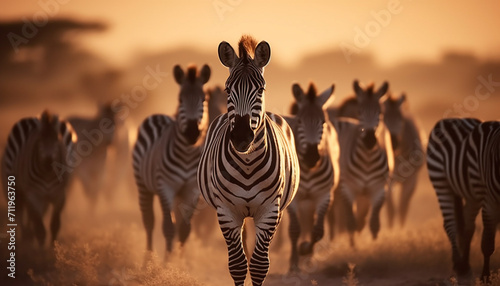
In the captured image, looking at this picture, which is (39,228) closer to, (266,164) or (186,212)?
(186,212)

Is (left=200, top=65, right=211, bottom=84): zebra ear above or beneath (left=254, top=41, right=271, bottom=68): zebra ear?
above

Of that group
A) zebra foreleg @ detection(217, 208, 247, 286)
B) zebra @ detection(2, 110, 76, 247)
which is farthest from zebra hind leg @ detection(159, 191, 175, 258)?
zebra foreleg @ detection(217, 208, 247, 286)

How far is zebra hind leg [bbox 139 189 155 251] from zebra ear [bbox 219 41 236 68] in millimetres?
6566

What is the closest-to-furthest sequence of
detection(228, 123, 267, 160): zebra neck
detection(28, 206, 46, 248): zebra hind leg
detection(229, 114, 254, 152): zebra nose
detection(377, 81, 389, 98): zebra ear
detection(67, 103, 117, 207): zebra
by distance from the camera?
detection(229, 114, 254, 152): zebra nose → detection(228, 123, 267, 160): zebra neck → detection(28, 206, 46, 248): zebra hind leg → detection(377, 81, 389, 98): zebra ear → detection(67, 103, 117, 207): zebra

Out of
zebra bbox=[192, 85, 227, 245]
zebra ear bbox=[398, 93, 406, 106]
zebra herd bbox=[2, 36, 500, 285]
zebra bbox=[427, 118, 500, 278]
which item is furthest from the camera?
zebra ear bbox=[398, 93, 406, 106]

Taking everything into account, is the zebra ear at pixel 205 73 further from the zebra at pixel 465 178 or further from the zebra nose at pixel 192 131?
the zebra at pixel 465 178

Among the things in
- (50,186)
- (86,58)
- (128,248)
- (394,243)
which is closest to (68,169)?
(50,186)

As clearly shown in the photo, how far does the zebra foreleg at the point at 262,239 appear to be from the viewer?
29.3ft

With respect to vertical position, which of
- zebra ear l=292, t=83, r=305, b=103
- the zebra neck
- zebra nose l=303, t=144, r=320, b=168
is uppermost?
zebra ear l=292, t=83, r=305, b=103

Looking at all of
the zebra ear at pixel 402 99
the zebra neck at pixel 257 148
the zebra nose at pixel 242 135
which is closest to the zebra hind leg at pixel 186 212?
the zebra neck at pixel 257 148

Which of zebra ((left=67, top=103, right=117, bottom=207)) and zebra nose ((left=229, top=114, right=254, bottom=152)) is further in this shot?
zebra ((left=67, top=103, right=117, bottom=207))

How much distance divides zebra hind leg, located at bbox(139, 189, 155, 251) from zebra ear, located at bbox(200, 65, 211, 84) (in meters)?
2.60

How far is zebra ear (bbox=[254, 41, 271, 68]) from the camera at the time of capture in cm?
891

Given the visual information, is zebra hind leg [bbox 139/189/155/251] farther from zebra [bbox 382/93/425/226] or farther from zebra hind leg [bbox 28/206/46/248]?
zebra [bbox 382/93/425/226]
